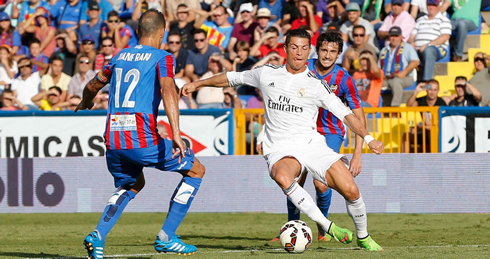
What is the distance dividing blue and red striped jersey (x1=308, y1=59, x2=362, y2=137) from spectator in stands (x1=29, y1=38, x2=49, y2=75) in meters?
Result: 10.4

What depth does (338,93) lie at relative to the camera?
347 inches

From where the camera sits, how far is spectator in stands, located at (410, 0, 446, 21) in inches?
667

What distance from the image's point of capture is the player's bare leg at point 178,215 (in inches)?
291

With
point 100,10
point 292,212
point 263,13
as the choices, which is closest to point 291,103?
point 292,212

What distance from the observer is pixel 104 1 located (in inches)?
759

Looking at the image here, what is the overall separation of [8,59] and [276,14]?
6.22 m

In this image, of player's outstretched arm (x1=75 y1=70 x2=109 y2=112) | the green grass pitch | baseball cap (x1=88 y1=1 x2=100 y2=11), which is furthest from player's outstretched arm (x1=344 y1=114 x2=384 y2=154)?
baseball cap (x1=88 y1=1 x2=100 y2=11)

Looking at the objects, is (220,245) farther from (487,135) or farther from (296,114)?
(487,135)

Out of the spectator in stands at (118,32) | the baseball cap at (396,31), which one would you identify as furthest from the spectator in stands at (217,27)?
the baseball cap at (396,31)

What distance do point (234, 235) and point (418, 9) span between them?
876cm

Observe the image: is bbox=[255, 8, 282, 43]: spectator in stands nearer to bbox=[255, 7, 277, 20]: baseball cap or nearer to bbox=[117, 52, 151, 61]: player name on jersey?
bbox=[255, 7, 277, 20]: baseball cap

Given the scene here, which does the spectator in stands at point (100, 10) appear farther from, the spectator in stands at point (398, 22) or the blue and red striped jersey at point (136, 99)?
the blue and red striped jersey at point (136, 99)

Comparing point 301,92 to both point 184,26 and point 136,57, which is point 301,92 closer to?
point 136,57

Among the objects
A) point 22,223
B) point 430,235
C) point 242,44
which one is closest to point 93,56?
point 242,44
